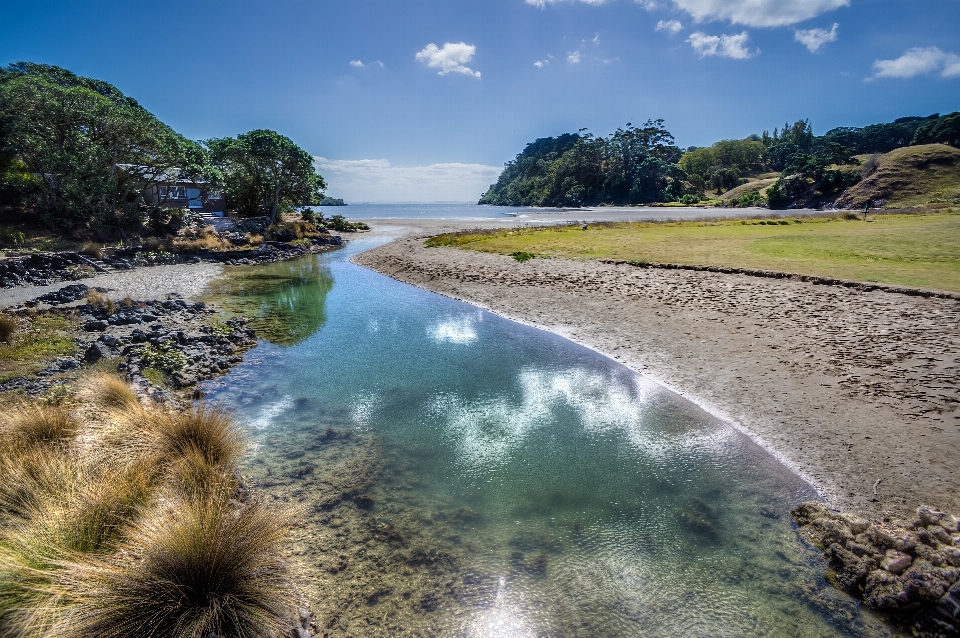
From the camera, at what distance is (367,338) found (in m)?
18.2

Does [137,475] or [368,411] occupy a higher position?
[137,475]

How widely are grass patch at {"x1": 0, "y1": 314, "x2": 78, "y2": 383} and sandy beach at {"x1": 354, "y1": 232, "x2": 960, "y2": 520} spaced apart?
16451mm

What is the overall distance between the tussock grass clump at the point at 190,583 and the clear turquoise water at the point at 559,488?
5.15 feet

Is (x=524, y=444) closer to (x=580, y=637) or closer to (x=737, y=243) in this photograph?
(x=580, y=637)

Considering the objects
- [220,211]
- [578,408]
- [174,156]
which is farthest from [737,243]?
[220,211]

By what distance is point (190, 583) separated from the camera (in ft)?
13.6

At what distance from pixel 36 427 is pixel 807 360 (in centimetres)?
1729

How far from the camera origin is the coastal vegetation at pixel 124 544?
3.73 m

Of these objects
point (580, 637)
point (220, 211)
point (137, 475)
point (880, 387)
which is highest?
point (220, 211)

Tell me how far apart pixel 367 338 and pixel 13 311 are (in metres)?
14.1

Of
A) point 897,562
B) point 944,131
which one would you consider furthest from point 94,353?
point 944,131

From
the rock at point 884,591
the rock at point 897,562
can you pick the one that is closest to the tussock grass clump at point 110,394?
A: the rock at point 884,591

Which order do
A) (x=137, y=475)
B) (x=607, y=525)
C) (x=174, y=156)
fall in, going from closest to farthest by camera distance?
(x=137, y=475) < (x=607, y=525) < (x=174, y=156)

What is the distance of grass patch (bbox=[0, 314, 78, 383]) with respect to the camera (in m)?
11.7
